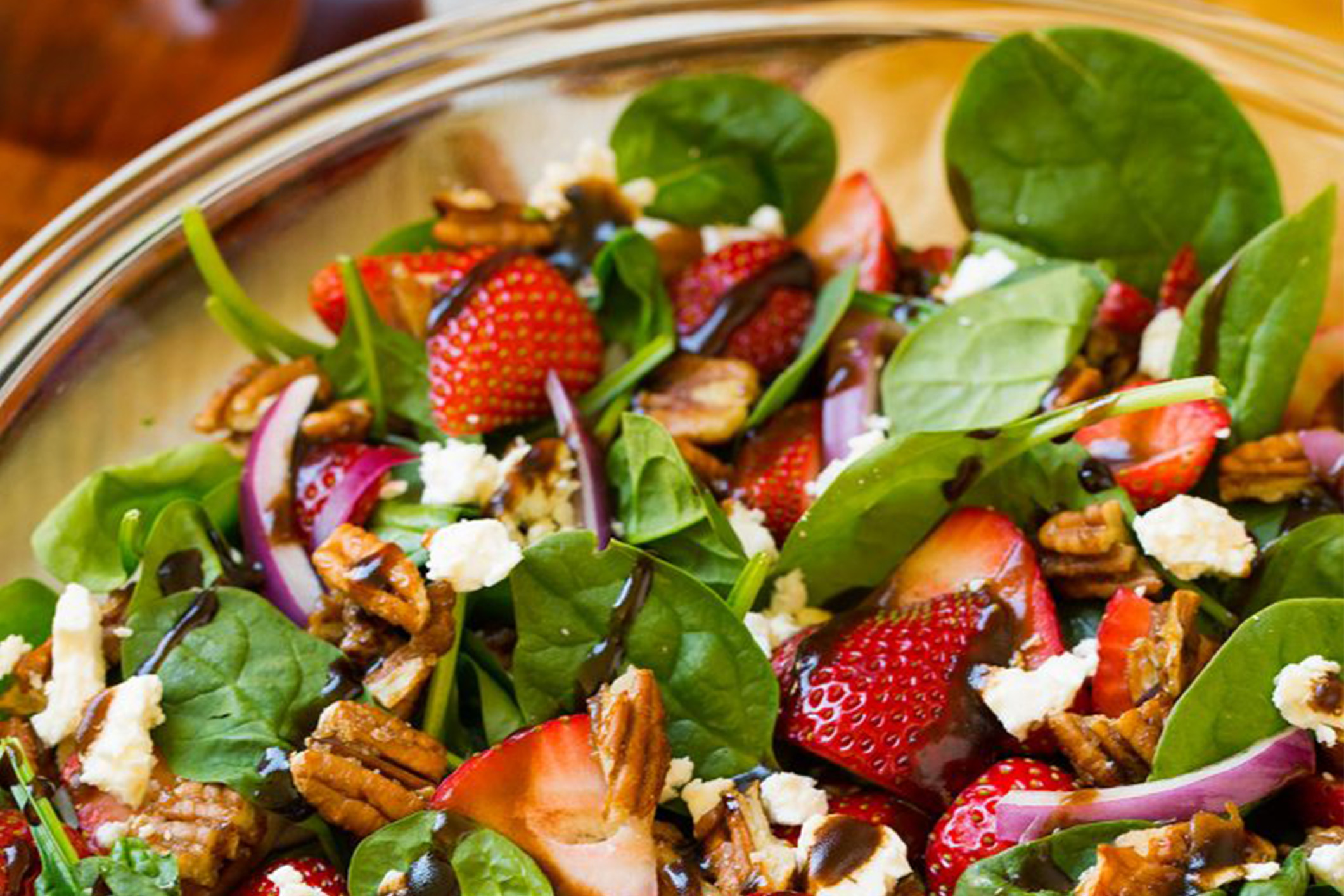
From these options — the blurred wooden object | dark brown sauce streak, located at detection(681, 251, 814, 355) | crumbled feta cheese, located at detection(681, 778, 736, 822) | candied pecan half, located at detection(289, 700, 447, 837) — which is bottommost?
crumbled feta cheese, located at detection(681, 778, 736, 822)

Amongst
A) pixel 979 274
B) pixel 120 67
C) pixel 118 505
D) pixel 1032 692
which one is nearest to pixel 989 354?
pixel 979 274

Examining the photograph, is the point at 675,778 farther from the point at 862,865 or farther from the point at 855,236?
the point at 855,236

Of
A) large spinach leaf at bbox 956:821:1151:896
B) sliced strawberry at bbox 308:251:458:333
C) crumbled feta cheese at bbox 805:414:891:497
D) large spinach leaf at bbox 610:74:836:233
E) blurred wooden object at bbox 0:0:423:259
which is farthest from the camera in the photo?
blurred wooden object at bbox 0:0:423:259

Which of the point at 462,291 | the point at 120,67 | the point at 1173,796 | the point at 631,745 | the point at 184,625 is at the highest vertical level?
the point at 120,67

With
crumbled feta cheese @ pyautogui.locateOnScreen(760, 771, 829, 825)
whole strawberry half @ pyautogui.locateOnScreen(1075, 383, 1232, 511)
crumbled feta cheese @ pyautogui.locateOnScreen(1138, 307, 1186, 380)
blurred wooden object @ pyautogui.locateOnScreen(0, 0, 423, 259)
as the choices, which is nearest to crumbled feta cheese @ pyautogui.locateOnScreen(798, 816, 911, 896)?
crumbled feta cheese @ pyautogui.locateOnScreen(760, 771, 829, 825)

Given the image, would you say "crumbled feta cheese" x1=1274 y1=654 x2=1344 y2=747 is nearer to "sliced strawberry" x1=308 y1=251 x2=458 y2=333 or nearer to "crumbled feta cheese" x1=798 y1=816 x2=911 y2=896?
"crumbled feta cheese" x1=798 y1=816 x2=911 y2=896

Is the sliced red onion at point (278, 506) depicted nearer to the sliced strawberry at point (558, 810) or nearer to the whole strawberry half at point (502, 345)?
the whole strawberry half at point (502, 345)
